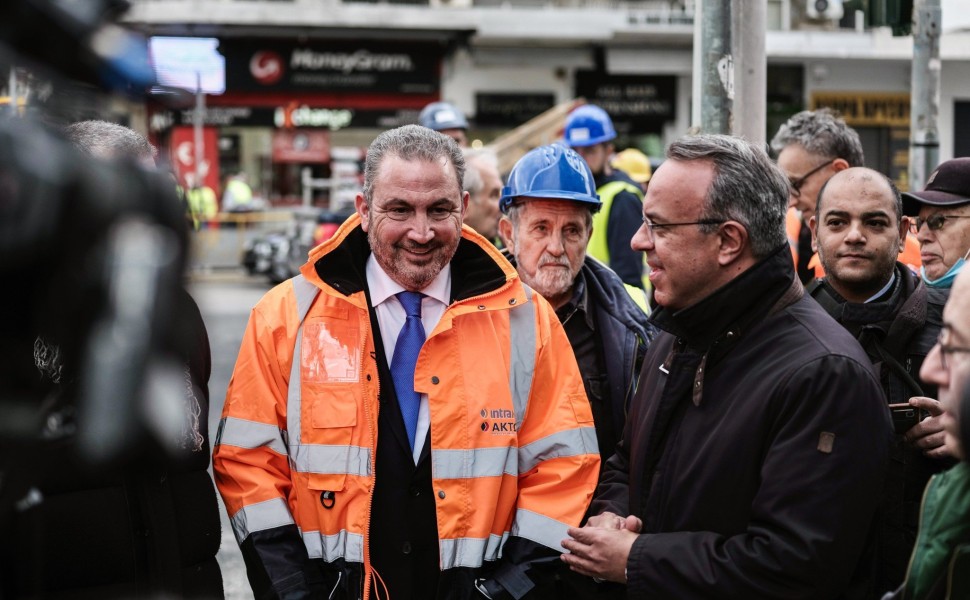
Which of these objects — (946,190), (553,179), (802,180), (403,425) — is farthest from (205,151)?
(403,425)

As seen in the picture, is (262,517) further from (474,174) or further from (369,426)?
(474,174)

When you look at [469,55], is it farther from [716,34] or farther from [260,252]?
[716,34]

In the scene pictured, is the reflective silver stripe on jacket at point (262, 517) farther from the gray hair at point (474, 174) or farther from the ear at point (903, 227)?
the gray hair at point (474, 174)

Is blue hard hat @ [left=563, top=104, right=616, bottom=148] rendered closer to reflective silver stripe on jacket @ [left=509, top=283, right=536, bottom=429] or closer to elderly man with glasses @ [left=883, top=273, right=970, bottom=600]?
reflective silver stripe on jacket @ [left=509, top=283, right=536, bottom=429]

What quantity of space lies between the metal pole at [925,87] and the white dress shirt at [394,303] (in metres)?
→ 5.91

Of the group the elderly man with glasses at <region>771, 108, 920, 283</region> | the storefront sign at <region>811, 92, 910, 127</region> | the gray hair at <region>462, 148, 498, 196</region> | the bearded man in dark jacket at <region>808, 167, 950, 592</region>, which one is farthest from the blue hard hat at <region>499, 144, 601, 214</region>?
the storefront sign at <region>811, 92, 910, 127</region>

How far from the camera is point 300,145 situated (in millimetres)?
25859

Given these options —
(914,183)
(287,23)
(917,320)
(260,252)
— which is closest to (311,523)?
(917,320)

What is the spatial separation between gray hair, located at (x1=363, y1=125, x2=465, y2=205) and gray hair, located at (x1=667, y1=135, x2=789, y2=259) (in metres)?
0.80

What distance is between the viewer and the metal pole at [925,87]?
8172 mm

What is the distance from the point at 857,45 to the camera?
2603 centimetres

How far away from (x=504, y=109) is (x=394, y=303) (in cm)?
2297

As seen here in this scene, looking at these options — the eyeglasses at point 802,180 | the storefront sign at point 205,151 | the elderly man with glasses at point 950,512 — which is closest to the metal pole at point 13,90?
the elderly man with glasses at point 950,512

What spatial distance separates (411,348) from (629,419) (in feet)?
2.26
